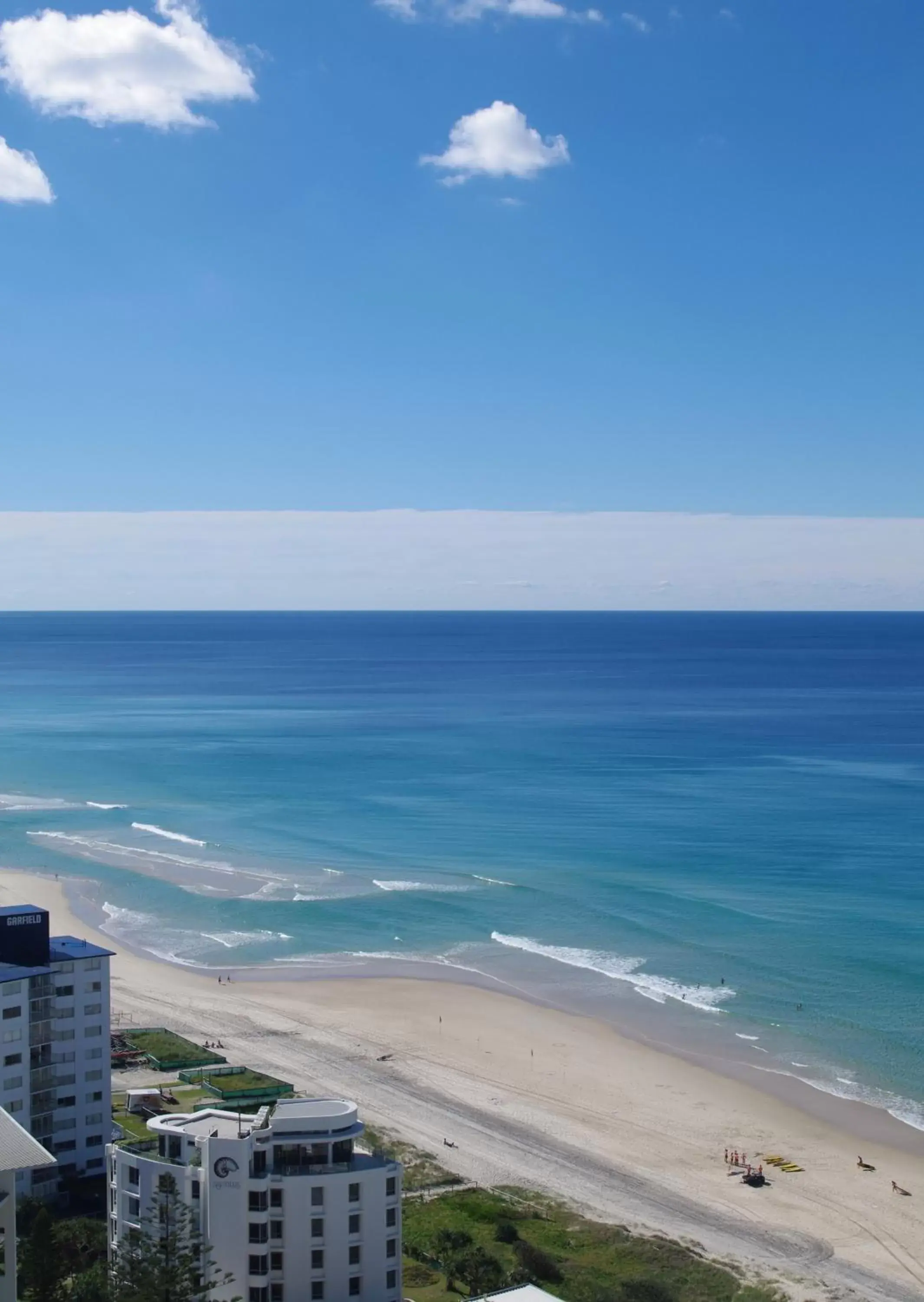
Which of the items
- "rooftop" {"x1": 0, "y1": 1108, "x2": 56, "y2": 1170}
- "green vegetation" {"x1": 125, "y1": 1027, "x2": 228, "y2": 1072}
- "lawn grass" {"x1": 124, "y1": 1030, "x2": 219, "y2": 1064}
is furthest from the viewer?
"lawn grass" {"x1": 124, "y1": 1030, "x2": 219, "y2": 1064}

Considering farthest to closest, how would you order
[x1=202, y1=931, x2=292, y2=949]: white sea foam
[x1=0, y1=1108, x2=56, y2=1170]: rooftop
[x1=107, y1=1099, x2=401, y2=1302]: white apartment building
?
[x1=202, y1=931, x2=292, y2=949]: white sea foam < [x1=107, y1=1099, x2=401, y2=1302]: white apartment building < [x1=0, y1=1108, x2=56, y2=1170]: rooftop

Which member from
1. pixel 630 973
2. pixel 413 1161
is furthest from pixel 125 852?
pixel 413 1161

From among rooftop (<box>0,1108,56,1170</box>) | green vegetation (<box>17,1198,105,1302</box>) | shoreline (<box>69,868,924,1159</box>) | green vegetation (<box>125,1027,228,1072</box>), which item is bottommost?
shoreline (<box>69,868,924,1159</box>)

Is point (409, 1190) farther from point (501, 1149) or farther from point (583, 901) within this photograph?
point (583, 901)

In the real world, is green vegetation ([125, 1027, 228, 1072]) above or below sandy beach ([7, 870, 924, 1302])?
above

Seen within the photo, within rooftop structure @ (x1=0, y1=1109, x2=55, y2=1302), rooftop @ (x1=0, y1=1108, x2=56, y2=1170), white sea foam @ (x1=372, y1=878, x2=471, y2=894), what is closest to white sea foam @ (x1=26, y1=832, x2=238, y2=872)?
white sea foam @ (x1=372, y1=878, x2=471, y2=894)

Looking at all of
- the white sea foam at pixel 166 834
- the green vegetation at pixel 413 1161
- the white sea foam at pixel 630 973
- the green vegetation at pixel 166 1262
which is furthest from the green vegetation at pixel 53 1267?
the white sea foam at pixel 166 834

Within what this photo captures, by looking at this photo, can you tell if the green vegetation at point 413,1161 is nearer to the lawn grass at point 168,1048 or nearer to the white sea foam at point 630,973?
the lawn grass at point 168,1048

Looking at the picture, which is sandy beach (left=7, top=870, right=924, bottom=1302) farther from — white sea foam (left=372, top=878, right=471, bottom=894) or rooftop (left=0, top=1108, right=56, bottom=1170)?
rooftop (left=0, top=1108, right=56, bottom=1170)
